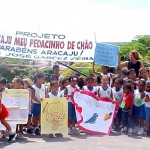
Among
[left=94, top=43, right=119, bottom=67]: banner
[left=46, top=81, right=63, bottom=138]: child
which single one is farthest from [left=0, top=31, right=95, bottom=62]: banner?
[left=46, top=81, right=63, bottom=138]: child

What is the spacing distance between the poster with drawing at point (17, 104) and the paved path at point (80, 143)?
465 mm

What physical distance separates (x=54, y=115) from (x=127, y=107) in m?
1.93

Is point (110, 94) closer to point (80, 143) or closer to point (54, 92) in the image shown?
point (54, 92)

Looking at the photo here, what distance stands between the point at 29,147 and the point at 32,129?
156cm

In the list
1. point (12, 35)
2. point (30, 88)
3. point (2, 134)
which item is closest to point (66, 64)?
point (12, 35)

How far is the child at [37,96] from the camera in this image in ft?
30.4

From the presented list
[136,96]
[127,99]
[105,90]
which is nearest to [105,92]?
[105,90]

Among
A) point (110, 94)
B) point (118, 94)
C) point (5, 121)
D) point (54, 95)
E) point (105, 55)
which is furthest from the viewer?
point (105, 55)

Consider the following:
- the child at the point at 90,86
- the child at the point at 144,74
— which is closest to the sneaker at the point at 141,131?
the child at the point at 144,74

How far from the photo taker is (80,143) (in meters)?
8.30

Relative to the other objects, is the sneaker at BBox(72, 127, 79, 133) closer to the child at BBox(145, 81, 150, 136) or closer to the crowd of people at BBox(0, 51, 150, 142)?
the crowd of people at BBox(0, 51, 150, 142)

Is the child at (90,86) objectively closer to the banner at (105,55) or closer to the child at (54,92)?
the child at (54,92)

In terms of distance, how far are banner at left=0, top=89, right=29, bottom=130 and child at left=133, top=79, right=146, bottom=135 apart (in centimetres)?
269

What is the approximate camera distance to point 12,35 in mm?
10781
